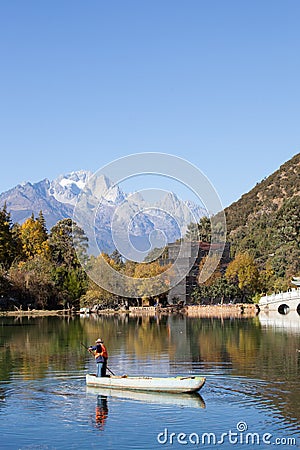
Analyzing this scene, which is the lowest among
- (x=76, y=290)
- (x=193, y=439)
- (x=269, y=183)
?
(x=193, y=439)

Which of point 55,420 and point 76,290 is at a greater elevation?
point 76,290

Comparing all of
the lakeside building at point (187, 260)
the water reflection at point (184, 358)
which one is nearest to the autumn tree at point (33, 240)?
the lakeside building at point (187, 260)

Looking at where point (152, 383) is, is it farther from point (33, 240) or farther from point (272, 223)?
point (272, 223)

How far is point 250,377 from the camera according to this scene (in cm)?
2850

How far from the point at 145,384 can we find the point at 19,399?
4.09 meters

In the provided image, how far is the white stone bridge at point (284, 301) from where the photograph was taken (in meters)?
78.0

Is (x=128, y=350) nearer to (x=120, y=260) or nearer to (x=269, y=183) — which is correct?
(x=120, y=260)

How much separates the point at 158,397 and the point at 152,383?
1.84ft

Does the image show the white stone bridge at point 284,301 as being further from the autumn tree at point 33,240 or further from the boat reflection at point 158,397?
the boat reflection at point 158,397

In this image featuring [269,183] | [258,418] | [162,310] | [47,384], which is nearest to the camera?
[258,418]

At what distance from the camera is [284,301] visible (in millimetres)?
79875

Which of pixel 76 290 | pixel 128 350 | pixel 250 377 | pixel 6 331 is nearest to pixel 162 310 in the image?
pixel 76 290

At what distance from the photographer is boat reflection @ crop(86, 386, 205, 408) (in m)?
23.8

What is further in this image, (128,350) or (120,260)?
(120,260)
